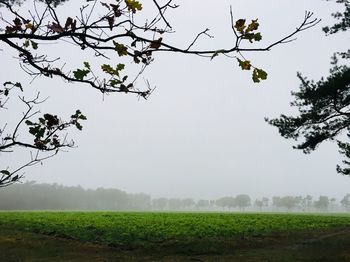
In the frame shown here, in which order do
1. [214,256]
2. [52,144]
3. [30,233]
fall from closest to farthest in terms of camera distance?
[52,144] → [214,256] → [30,233]

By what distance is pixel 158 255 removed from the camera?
12664 millimetres

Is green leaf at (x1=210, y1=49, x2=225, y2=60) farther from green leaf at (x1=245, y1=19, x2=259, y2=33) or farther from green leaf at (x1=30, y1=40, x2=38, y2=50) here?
green leaf at (x1=30, y1=40, x2=38, y2=50)

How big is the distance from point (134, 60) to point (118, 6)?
1.43ft

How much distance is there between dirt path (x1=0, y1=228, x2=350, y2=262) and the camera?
1187 centimetres

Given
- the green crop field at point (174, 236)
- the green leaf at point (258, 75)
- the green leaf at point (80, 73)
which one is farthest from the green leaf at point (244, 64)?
the green crop field at point (174, 236)

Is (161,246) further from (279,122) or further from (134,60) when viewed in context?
(134,60)

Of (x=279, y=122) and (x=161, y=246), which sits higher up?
(x=279, y=122)

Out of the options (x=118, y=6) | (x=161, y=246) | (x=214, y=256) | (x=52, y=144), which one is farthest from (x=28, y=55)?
(x=161, y=246)

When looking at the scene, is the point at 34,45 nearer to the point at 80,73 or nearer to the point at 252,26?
the point at 80,73

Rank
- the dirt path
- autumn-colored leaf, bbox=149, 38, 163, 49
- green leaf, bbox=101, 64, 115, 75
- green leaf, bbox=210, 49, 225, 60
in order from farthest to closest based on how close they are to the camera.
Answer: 1. the dirt path
2. green leaf, bbox=101, 64, 115, 75
3. autumn-colored leaf, bbox=149, 38, 163, 49
4. green leaf, bbox=210, 49, 225, 60

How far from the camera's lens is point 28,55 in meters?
3.48

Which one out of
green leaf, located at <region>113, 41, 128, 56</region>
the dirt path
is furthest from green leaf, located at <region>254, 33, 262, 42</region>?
the dirt path

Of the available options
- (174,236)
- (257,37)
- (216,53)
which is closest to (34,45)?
(216,53)

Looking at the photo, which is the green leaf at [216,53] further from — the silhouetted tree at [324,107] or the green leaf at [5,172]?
the silhouetted tree at [324,107]
